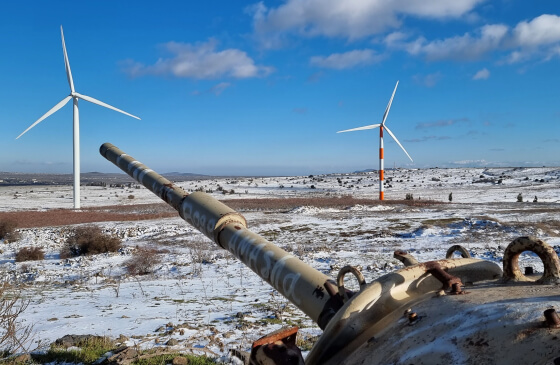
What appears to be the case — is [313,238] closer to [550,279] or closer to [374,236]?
[374,236]

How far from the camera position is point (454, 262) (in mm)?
2285

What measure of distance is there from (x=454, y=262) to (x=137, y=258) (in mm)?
12001

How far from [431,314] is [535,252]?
0.49 metres

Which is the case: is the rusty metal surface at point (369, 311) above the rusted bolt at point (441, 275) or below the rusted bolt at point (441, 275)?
below

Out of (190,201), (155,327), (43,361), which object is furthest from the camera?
(155,327)

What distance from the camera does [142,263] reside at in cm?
1220

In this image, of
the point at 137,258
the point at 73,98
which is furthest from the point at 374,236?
the point at 73,98

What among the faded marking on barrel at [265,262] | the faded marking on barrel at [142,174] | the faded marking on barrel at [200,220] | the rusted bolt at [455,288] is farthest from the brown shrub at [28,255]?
the rusted bolt at [455,288]

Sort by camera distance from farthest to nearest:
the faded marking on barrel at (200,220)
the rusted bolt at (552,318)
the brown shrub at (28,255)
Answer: the brown shrub at (28,255) < the faded marking on barrel at (200,220) < the rusted bolt at (552,318)

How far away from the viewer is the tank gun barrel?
8.76 feet

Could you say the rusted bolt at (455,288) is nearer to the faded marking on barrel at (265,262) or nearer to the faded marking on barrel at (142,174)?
the faded marking on barrel at (265,262)

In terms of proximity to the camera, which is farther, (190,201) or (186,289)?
(186,289)

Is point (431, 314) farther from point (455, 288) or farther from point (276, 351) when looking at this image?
point (276, 351)

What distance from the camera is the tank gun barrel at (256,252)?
2670 mm
